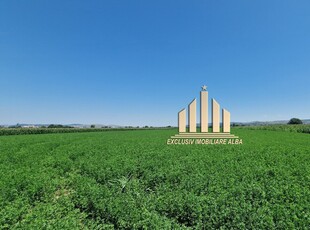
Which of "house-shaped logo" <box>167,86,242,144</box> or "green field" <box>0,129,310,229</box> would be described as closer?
"green field" <box>0,129,310,229</box>

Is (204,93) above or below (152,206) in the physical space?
above

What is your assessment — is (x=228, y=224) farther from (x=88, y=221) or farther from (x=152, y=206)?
(x=88, y=221)

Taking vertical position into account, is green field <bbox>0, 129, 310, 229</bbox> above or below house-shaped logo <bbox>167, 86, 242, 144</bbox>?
below

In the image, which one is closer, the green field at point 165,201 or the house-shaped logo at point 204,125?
the green field at point 165,201

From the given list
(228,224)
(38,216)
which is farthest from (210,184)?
(38,216)

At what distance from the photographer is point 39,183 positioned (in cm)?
519

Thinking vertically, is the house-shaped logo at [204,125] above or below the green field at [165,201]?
above

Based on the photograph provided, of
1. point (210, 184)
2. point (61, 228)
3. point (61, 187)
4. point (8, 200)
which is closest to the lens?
point (61, 228)

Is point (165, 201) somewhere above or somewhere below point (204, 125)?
below

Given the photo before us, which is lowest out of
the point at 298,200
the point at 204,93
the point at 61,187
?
the point at 61,187

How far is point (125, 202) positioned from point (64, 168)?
4.86 meters

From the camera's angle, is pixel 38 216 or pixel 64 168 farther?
pixel 64 168

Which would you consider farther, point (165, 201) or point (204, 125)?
point (204, 125)

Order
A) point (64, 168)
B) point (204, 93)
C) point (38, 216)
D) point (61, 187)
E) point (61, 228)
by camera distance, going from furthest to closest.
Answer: point (204, 93)
point (64, 168)
point (61, 187)
point (38, 216)
point (61, 228)
